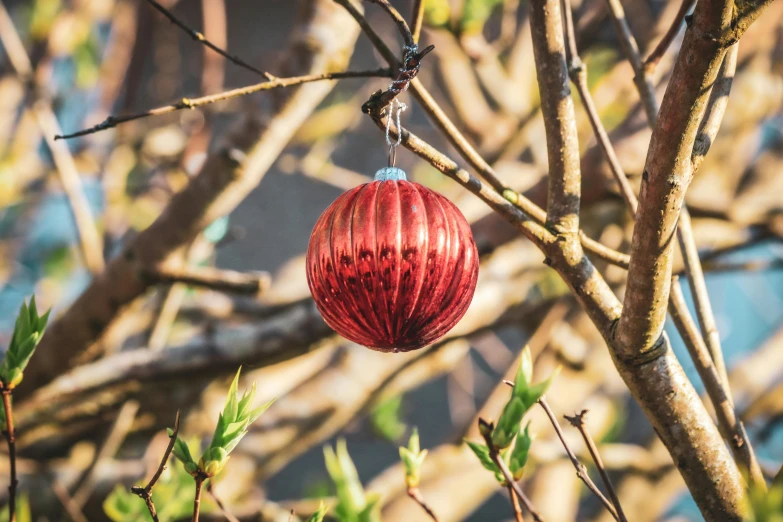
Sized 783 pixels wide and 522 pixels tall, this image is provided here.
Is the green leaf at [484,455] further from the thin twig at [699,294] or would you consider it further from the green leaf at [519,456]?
the thin twig at [699,294]

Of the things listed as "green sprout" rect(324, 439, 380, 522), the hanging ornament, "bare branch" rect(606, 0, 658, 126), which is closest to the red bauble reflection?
the hanging ornament

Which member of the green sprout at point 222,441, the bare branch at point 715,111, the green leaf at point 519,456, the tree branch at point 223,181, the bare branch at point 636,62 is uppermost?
the tree branch at point 223,181

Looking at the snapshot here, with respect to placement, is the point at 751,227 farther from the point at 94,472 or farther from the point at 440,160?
the point at 94,472

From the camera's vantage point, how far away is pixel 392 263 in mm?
386

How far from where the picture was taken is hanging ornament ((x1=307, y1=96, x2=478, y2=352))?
0.39 m

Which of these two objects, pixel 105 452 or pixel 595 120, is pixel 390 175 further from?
pixel 105 452

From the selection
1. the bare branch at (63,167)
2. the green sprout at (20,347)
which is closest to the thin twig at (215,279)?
the bare branch at (63,167)

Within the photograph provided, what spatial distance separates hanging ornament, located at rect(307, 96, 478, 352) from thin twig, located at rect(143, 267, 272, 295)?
35 cm

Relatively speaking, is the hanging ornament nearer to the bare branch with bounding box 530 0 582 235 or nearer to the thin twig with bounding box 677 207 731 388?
the bare branch with bounding box 530 0 582 235

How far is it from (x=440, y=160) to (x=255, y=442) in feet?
2.44

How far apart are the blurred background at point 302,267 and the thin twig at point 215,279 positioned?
3 cm

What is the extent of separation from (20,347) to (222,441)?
16 centimetres

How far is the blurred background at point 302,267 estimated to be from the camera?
82cm

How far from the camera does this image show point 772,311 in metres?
2.07
